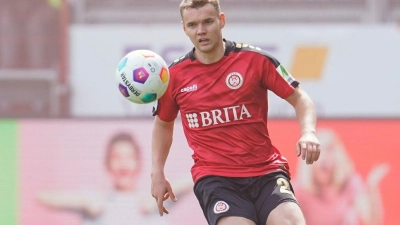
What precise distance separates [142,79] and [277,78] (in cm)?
82

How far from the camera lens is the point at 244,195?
214 inches

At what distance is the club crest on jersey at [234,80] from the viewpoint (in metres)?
5.53

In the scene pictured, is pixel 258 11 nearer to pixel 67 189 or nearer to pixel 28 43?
pixel 28 43

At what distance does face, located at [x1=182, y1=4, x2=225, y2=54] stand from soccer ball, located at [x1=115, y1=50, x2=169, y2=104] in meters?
0.27

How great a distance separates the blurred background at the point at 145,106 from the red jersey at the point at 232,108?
3.48 m

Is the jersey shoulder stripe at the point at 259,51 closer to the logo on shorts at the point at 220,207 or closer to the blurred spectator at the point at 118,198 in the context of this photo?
the logo on shorts at the point at 220,207

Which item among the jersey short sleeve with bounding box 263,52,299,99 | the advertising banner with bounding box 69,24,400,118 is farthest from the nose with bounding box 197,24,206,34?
the advertising banner with bounding box 69,24,400,118

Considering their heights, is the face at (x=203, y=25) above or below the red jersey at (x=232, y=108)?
above

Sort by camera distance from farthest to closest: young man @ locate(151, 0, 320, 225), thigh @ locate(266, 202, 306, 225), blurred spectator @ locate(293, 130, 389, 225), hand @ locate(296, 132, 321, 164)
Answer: blurred spectator @ locate(293, 130, 389, 225)
young man @ locate(151, 0, 320, 225)
thigh @ locate(266, 202, 306, 225)
hand @ locate(296, 132, 321, 164)

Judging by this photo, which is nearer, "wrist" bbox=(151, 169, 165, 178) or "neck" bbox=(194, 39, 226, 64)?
"neck" bbox=(194, 39, 226, 64)

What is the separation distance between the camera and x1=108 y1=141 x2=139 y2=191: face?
355 inches

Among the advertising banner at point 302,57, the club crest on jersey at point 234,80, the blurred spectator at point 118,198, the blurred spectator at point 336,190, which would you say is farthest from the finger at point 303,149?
the advertising banner at point 302,57

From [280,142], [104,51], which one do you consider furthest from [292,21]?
[280,142]

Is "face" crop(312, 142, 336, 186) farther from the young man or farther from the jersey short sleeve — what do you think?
the jersey short sleeve
